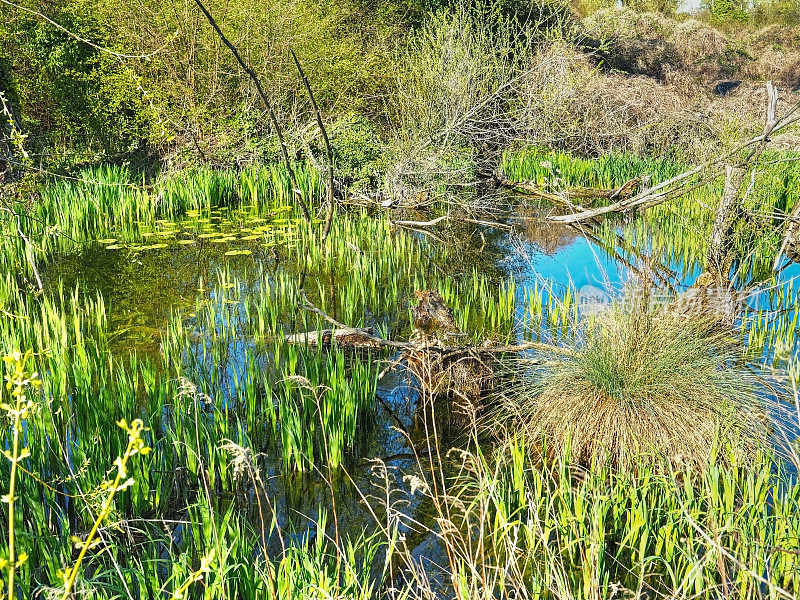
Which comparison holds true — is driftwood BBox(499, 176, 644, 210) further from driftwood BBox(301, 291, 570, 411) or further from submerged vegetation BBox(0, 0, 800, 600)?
driftwood BBox(301, 291, 570, 411)

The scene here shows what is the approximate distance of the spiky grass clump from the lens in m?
3.09

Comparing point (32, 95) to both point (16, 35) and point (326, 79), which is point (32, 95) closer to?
point (16, 35)

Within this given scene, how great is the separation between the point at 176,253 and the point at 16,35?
647 cm

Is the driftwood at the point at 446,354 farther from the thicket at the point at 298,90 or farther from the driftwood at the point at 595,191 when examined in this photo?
the driftwood at the point at 595,191

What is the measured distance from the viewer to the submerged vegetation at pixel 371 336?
2.36 metres

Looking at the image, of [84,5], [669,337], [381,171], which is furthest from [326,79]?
[669,337]

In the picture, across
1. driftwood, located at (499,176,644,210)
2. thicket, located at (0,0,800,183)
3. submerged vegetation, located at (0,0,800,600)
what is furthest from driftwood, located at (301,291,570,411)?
driftwood, located at (499,176,644,210)

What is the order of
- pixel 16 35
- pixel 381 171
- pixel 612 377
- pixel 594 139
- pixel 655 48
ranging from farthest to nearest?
pixel 655 48, pixel 594 139, pixel 16 35, pixel 381 171, pixel 612 377

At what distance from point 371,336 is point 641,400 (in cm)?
163

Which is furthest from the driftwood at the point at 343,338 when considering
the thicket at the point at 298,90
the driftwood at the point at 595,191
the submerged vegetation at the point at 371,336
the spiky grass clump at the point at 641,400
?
the driftwood at the point at 595,191

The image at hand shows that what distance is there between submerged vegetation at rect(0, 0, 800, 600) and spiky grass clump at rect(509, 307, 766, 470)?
0.7 inches

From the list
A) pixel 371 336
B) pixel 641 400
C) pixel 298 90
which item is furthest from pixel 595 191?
pixel 641 400

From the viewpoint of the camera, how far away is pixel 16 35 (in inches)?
441

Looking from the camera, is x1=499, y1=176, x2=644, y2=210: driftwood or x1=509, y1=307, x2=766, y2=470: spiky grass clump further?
x1=499, y1=176, x2=644, y2=210: driftwood
